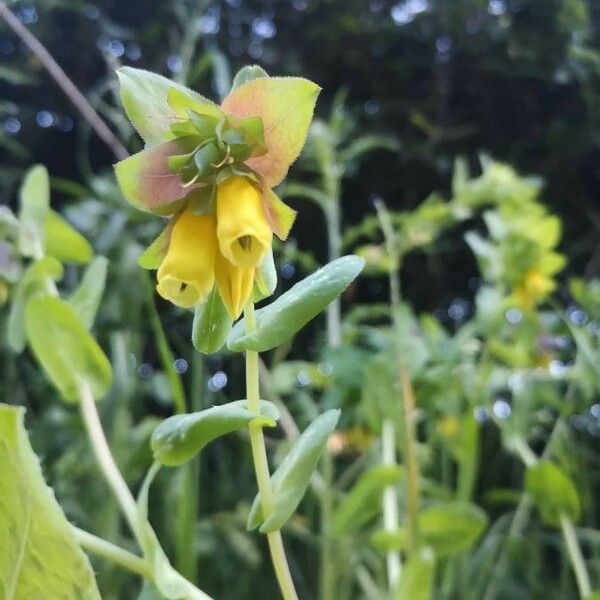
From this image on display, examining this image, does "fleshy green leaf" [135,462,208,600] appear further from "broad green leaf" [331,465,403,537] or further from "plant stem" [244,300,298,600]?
"broad green leaf" [331,465,403,537]

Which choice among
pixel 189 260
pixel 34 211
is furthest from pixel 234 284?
pixel 34 211

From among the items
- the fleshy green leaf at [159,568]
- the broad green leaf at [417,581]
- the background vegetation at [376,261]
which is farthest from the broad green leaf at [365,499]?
the fleshy green leaf at [159,568]

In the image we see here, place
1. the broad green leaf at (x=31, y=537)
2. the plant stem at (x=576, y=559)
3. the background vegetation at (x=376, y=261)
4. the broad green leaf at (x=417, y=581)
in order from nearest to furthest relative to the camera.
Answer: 1. the broad green leaf at (x=31, y=537)
2. the broad green leaf at (x=417, y=581)
3. the plant stem at (x=576, y=559)
4. the background vegetation at (x=376, y=261)

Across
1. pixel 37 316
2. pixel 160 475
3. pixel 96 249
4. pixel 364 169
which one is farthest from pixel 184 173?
pixel 364 169

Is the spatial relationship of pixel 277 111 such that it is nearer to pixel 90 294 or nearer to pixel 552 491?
pixel 90 294

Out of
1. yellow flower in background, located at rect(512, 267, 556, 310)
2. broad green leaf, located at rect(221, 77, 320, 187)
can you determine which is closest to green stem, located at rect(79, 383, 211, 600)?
broad green leaf, located at rect(221, 77, 320, 187)

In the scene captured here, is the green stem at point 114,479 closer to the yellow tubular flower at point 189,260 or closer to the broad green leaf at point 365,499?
the yellow tubular flower at point 189,260
